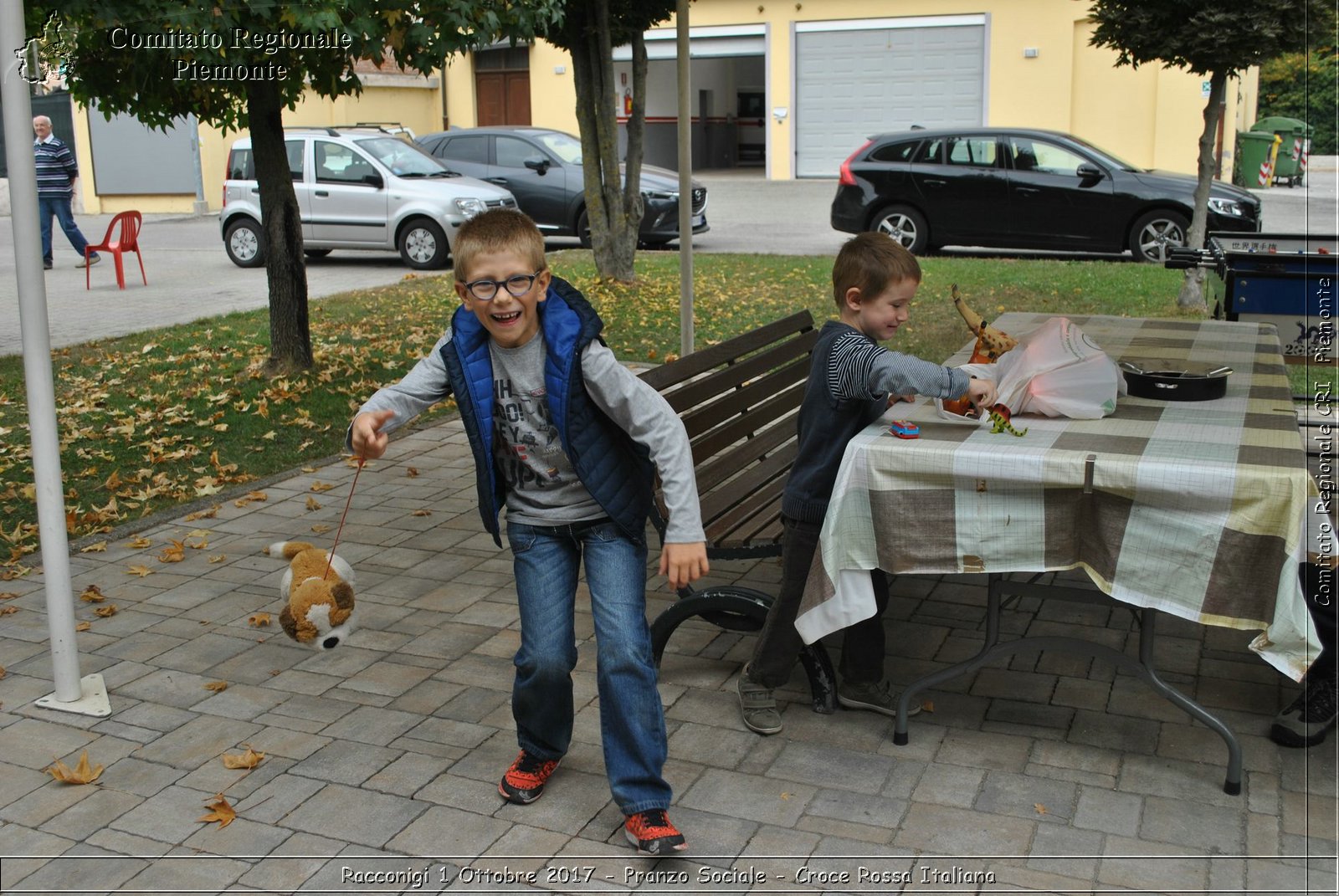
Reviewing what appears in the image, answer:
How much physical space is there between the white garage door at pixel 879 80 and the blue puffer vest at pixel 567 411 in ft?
88.0

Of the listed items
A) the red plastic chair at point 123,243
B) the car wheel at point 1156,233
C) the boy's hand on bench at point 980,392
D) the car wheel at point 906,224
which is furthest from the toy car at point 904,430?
the red plastic chair at point 123,243

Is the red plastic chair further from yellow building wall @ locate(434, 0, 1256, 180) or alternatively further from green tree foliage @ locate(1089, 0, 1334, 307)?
yellow building wall @ locate(434, 0, 1256, 180)

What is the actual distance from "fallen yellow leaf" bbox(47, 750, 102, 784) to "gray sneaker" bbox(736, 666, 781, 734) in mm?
1929

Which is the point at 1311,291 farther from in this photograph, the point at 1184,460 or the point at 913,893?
the point at 913,893

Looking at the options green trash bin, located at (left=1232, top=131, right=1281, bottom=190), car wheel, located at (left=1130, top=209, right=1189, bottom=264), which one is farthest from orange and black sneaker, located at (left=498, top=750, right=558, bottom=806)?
green trash bin, located at (left=1232, top=131, right=1281, bottom=190)

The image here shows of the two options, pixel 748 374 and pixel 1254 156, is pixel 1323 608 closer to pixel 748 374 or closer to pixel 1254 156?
pixel 748 374

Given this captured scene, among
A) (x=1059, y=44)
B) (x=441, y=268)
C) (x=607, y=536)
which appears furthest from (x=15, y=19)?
(x=1059, y=44)

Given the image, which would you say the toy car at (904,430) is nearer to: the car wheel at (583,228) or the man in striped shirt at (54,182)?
the car wheel at (583,228)

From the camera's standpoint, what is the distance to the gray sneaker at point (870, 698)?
4078 millimetres

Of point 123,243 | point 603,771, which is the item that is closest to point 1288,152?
point 123,243

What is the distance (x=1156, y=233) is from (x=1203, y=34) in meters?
4.59

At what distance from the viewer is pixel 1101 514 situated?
3.48 metres

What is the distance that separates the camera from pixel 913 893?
3148 millimetres

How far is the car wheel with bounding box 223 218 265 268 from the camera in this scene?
17188mm
